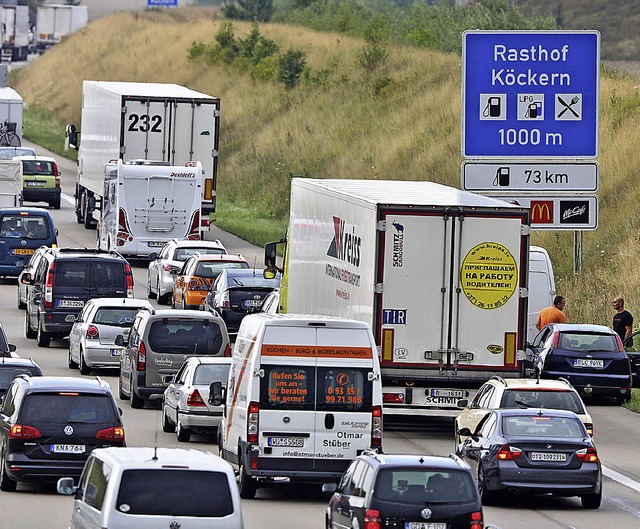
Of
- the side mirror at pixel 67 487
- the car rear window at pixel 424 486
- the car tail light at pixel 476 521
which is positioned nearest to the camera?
the side mirror at pixel 67 487

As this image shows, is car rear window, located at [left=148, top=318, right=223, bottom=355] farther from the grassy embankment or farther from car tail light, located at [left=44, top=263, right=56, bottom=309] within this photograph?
the grassy embankment

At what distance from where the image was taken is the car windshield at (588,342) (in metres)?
29.8

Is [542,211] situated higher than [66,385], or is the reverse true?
[542,211]

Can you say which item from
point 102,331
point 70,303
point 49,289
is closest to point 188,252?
point 70,303

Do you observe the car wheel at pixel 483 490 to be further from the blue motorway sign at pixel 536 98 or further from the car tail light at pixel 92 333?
the blue motorway sign at pixel 536 98

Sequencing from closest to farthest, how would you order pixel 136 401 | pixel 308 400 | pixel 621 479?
pixel 308 400, pixel 621 479, pixel 136 401

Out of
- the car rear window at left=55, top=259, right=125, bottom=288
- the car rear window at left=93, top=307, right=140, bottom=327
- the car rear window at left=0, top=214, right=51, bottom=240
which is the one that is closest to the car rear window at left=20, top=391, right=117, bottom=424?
the car rear window at left=93, top=307, right=140, bottom=327

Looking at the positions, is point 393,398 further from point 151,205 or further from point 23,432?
point 151,205

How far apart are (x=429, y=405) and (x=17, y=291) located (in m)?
22.1

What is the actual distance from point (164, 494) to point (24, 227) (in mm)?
32074

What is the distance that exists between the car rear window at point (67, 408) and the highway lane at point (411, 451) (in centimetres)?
91

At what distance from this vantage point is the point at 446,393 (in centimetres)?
2511

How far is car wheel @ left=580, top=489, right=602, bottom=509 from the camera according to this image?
67.3ft

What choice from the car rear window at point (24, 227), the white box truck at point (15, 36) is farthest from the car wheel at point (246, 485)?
the white box truck at point (15, 36)
